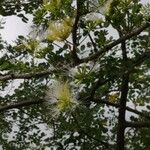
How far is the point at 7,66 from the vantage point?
3420 millimetres

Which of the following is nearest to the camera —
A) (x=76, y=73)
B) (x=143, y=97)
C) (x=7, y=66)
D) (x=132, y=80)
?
(x=76, y=73)

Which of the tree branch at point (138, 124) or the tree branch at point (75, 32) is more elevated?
the tree branch at point (75, 32)

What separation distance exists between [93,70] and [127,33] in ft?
1.12

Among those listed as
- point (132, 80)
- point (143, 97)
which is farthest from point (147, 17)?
point (143, 97)

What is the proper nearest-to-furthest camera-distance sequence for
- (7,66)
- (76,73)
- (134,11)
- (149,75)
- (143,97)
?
(76,73) → (134,11) → (7,66) → (149,75) → (143,97)

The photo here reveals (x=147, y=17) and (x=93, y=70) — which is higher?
(x=147, y=17)

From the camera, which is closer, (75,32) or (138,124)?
(75,32)

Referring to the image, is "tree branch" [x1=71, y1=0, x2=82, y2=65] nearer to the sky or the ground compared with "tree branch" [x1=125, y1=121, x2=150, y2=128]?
nearer to the sky

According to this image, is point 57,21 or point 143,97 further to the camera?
point 143,97

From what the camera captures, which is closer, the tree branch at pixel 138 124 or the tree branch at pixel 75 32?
the tree branch at pixel 75 32

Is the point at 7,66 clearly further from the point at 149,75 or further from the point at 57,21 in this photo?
the point at 149,75

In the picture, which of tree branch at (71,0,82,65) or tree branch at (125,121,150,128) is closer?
tree branch at (71,0,82,65)

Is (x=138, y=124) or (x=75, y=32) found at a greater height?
(x=75, y=32)

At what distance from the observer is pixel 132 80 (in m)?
5.22
